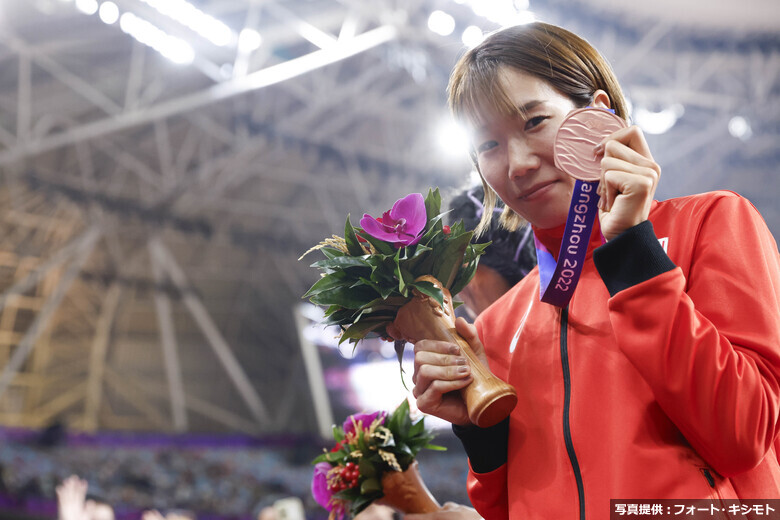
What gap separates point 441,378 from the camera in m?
1.01

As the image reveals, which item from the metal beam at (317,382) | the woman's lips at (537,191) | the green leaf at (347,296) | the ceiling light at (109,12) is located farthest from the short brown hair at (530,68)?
the metal beam at (317,382)

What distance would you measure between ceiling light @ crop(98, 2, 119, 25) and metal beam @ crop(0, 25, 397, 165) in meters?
1.67

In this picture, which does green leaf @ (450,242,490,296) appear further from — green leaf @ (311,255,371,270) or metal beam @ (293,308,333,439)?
metal beam @ (293,308,333,439)

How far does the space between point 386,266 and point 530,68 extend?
40 cm

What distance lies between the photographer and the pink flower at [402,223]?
1.07m

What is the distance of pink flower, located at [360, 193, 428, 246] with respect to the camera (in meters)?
1.07

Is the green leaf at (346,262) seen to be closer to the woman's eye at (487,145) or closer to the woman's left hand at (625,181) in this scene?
the woman's eye at (487,145)

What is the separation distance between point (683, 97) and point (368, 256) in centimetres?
1266

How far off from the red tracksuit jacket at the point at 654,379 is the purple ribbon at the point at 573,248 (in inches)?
2.1

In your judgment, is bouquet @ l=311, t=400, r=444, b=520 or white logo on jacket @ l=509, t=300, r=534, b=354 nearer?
white logo on jacket @ l=509, t=300, r=534, b=354

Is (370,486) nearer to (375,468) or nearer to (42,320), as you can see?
(375,468)

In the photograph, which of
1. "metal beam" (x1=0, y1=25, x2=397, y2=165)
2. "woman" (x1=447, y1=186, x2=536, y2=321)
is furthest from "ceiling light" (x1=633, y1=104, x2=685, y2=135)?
"woman" (x1=447, y1=186, x2=536, y2=321)

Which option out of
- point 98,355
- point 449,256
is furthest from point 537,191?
point 98,355

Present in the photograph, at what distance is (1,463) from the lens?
9344mm
